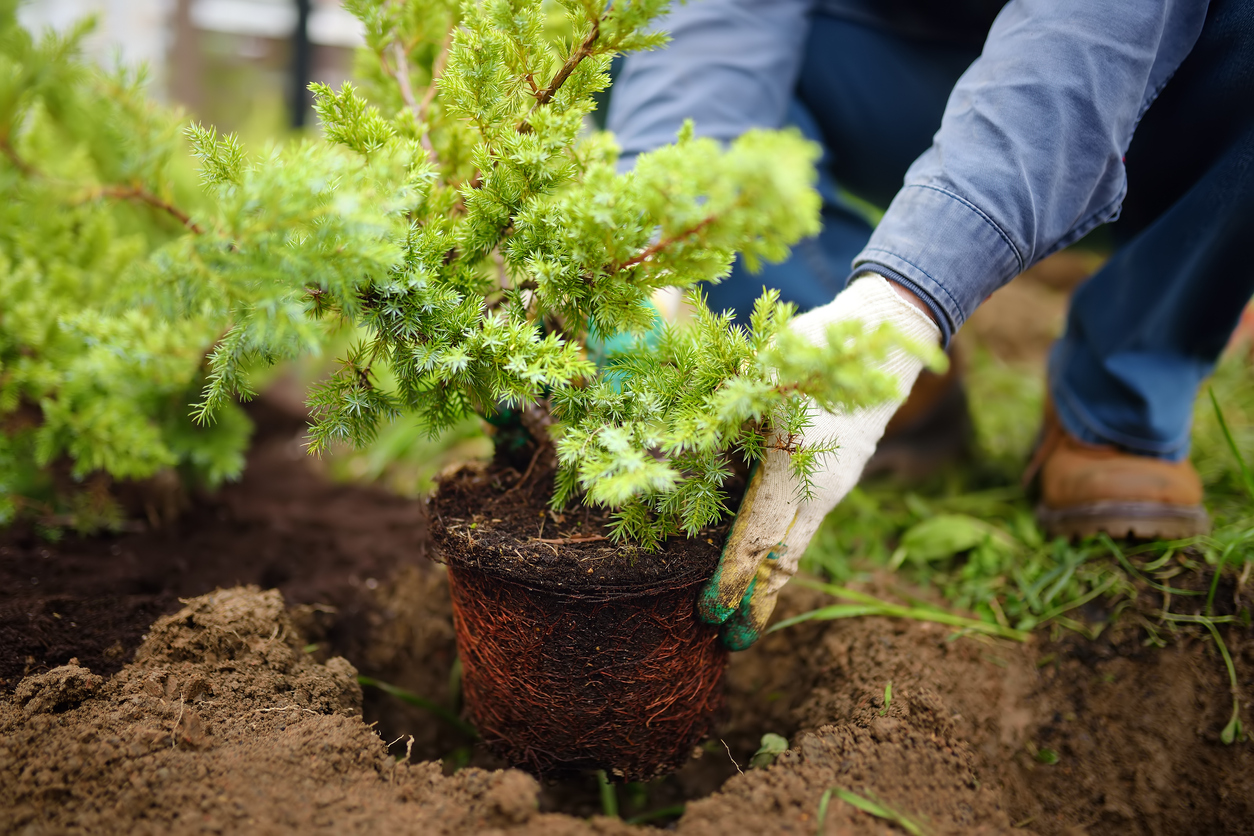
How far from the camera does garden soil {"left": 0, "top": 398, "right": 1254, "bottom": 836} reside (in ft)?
4.10

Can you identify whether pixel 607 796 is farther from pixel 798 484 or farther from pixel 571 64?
pixel 571 64

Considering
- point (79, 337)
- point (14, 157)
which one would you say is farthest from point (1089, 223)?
point (79, 337)

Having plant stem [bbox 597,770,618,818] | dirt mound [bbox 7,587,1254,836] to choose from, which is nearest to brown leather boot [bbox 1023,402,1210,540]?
dirt mound [bbox 7,587,1254,836]

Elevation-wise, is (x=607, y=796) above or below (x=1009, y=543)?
below

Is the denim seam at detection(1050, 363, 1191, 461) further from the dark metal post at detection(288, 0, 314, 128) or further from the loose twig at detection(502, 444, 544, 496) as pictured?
the dark metal post at detection(288, 0, 314, 128)

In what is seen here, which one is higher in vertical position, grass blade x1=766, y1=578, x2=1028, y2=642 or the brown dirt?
the brown dirt

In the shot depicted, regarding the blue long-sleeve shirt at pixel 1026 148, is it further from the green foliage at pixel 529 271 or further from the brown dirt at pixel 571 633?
the brown dirt at pixel 571 633

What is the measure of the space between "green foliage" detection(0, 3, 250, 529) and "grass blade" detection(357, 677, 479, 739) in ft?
2.74

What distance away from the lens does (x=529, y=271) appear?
135 cm

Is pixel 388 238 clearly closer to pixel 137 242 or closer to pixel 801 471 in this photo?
pixel 801 471

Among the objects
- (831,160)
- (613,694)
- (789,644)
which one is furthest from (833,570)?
(831,160)

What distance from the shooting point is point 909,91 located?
2.43 m

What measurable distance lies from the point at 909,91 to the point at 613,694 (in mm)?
2081

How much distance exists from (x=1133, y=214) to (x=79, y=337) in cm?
286
